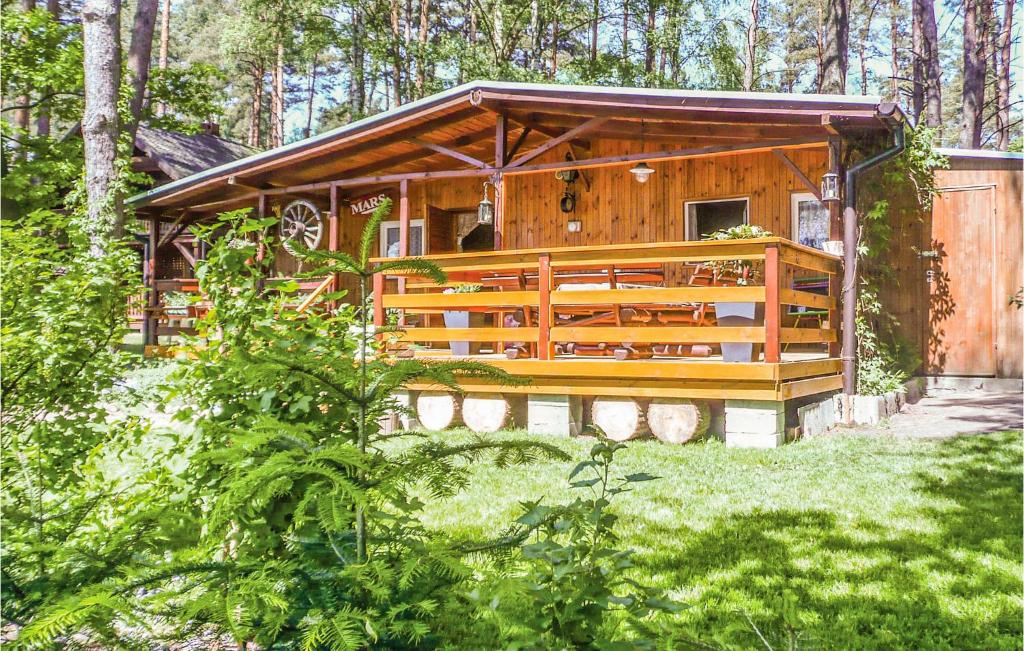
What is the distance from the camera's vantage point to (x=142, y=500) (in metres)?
2.33

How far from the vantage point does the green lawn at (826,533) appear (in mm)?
2805

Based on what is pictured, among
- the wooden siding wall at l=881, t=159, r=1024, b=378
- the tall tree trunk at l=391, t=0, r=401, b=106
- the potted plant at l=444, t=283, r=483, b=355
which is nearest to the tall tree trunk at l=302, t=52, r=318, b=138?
the tall tree trunk at l=391, t=0, r=401, b=106

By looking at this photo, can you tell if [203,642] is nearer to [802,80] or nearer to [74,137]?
[74,137]

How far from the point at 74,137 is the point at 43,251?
15295 mm

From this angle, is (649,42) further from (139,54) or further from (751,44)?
(139,54)

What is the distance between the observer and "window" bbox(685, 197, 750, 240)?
10820 millimetres

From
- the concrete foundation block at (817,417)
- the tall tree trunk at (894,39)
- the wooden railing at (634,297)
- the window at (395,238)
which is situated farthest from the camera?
the tall tree trunk at (894,39)

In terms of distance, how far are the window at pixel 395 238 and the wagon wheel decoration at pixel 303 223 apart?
1.20 metres

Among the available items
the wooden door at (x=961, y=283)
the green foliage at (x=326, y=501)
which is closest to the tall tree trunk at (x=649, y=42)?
the wooden door at (x=961, y=283)

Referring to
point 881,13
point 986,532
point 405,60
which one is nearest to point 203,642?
point 986,532

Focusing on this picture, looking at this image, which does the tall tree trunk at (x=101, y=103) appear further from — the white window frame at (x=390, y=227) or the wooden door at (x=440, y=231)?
the wooden door at (x=440, y=231)

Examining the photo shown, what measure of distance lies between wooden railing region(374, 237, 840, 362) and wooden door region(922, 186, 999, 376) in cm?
188

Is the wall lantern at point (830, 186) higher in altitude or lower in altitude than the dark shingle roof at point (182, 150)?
lower

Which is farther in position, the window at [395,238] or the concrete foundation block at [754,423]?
the window at [395,238]
